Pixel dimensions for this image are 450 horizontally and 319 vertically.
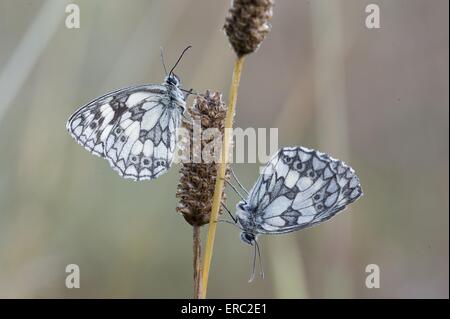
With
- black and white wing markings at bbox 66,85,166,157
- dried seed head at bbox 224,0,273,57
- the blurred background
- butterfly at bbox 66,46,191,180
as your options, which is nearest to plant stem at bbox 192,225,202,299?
dried seed head at bbox 224,0,273,57

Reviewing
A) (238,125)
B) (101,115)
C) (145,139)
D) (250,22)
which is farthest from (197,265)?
(238,125)

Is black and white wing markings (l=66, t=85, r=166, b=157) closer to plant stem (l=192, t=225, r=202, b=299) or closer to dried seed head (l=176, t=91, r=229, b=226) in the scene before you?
dried seed head (l=176, t=91, r=229, b=226)

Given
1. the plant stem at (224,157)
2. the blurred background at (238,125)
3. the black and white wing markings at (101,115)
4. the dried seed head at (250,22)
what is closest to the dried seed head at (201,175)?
the plant stem at (224,157)

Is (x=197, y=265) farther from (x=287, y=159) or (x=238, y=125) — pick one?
(x=238, y=125)

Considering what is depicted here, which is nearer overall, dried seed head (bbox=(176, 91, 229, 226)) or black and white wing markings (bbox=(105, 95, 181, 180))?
dried seed head (bbox=(176, 91, 229, 226))

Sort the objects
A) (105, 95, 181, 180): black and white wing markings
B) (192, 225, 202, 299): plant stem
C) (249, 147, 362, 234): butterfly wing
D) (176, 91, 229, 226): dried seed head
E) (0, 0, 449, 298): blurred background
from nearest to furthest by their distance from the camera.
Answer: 1. (192, 225, 202, 299): plant stem
2. (176, 91, 229, 226): dried seed head
3. (249, 147, 362, 234): butterfly wing
4. (105, 95, 181, 180): black and white wing markings
5. (0, 0, 449, 298): blurred background

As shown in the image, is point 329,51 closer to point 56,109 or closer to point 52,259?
point 56,109

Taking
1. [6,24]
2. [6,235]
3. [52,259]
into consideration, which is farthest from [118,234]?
[6,24]

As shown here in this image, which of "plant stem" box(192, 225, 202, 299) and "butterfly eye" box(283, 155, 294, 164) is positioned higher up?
"butterfly eye" box(283, 155, 294, 164)
